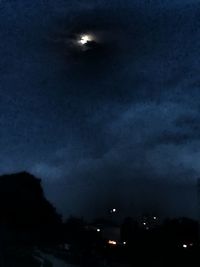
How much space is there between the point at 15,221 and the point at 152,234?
2337 centimetres

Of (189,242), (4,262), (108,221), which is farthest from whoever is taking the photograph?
(108,221)

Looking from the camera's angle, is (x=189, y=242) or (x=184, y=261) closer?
(x=184, y=261)

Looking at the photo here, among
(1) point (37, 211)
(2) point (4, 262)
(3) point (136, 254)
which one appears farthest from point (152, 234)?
→ (2) point (4, 262)

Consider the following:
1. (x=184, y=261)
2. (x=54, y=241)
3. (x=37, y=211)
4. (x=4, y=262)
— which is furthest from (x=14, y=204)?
(x=4, y=262)

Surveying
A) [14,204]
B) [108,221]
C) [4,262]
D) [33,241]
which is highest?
[108,221]

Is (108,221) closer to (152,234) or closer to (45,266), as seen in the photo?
(152,234)

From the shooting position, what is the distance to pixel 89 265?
30406 mm

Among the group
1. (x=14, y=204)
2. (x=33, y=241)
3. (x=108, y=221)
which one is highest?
(x=108, y=221)

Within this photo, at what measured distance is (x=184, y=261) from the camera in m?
41.5

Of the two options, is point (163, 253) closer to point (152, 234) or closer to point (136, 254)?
point (136, 254)

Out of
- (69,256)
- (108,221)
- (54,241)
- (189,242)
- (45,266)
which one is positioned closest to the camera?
(45,266)

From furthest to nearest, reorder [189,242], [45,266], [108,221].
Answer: [108,221]
[189,242]
[45,266]

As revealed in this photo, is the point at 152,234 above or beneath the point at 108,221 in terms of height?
beneath

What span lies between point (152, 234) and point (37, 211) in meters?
18.1
